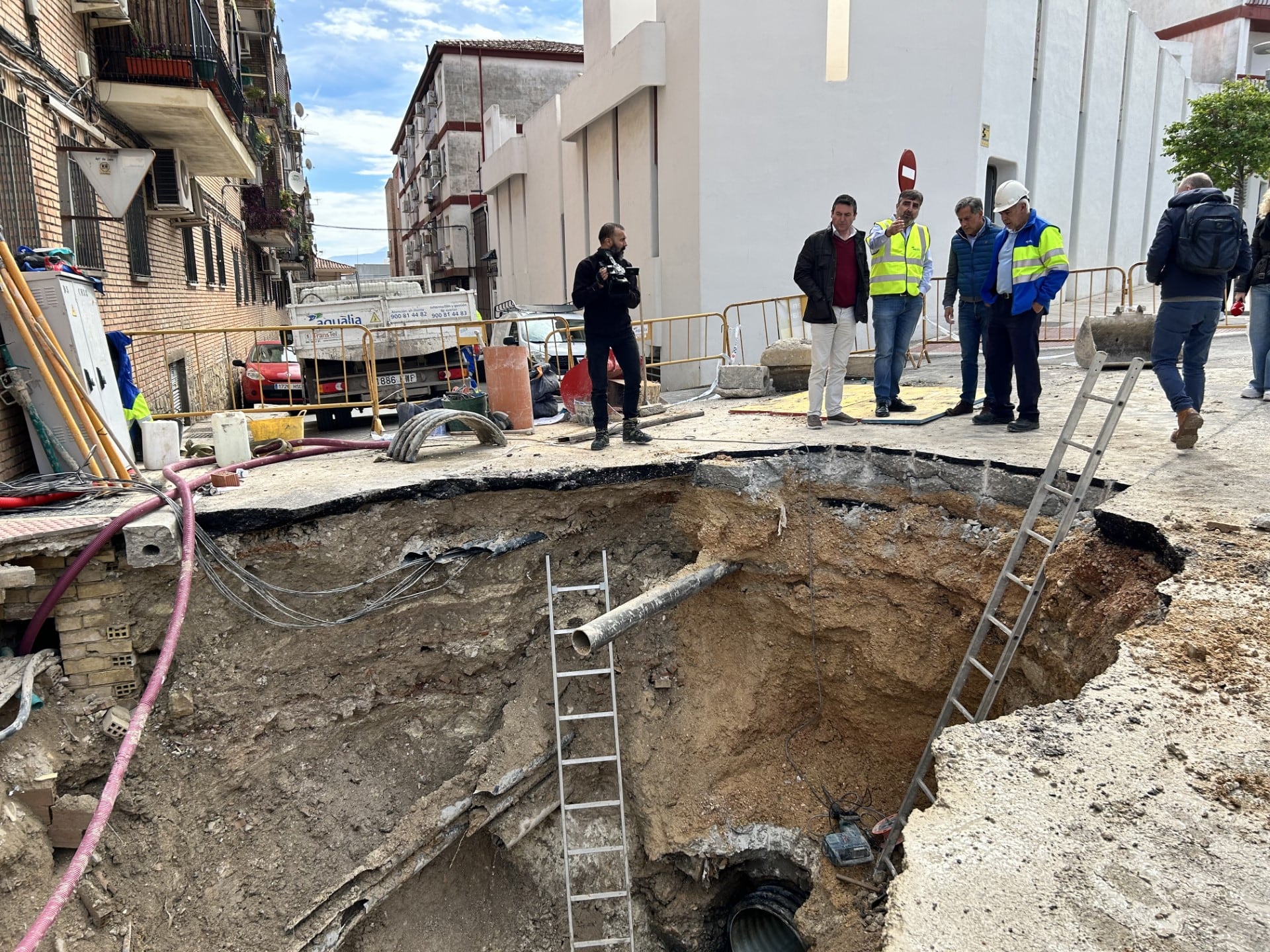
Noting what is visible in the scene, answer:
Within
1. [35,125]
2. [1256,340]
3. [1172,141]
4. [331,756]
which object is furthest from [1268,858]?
[1172,141]

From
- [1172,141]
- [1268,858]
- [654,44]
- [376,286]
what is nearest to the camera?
[1268,858]

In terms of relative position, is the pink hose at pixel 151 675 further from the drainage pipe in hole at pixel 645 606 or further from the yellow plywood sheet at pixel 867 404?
the yellow plywood sheet at pixel 867 404

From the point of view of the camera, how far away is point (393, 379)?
10219 millimetres

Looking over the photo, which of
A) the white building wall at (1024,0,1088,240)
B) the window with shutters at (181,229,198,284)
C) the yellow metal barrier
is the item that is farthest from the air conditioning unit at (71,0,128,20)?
the white building wall at (1024,0,1088,240)

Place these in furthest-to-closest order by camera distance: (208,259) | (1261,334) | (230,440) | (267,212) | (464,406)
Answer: (267,212)
(208,259)
(464,406)
(1261,334)
(230,440)

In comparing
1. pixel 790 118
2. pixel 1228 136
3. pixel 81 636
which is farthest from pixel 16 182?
pixel 1228 136

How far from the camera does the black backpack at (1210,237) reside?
4.75m

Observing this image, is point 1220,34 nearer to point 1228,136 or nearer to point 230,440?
point 1228,136

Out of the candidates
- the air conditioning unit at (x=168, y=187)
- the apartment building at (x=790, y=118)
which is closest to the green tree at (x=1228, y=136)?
the apartment building at (x=790, y=118)

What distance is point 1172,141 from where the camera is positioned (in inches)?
762

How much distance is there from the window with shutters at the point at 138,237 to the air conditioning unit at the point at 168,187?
34cm

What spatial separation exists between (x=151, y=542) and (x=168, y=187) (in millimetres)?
8319

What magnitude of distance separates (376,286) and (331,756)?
1022 cm

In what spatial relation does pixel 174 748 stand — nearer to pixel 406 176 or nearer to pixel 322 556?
pixel 322 556
